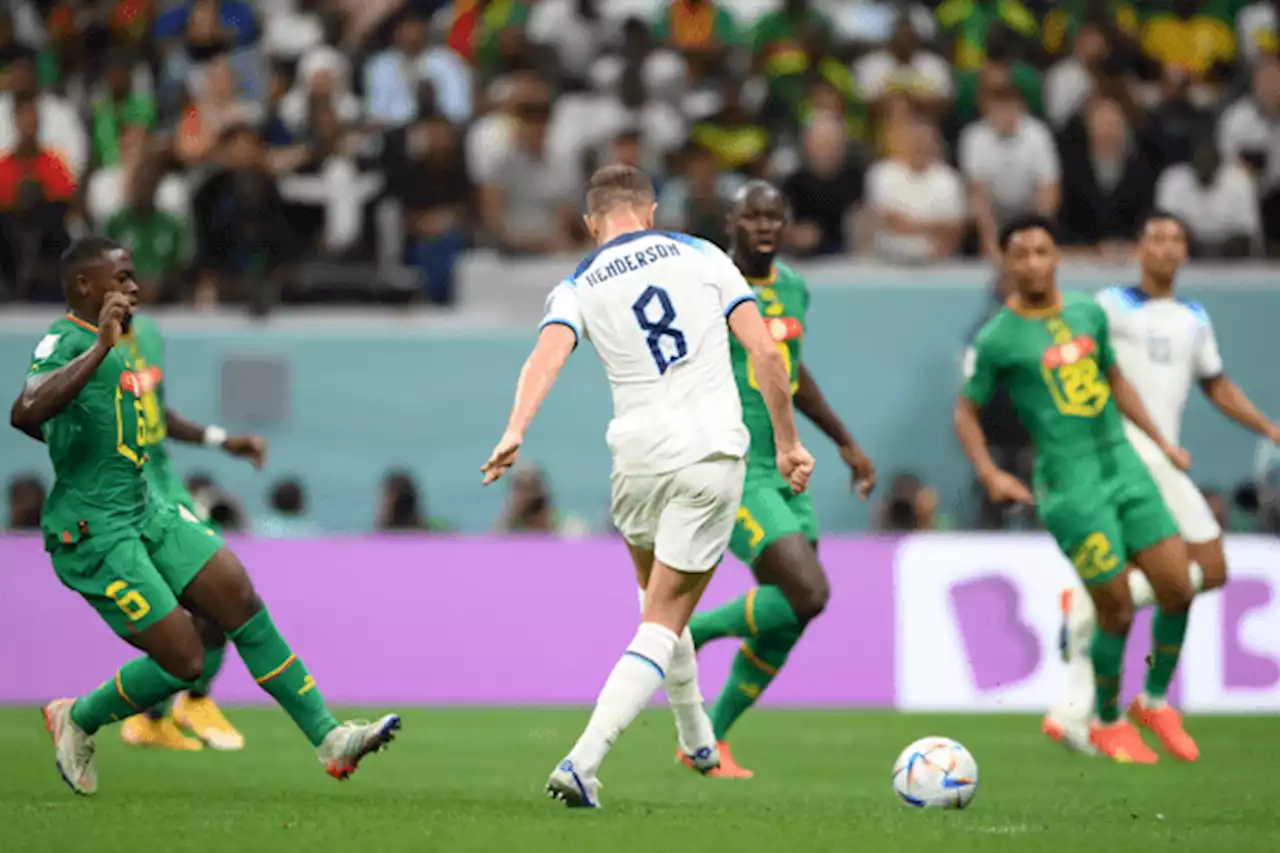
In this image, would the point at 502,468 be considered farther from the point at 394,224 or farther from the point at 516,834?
the point at 394,224

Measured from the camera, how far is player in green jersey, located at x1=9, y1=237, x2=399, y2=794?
8727mm

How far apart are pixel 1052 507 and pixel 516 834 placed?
455 cm

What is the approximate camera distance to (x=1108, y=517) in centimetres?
1071

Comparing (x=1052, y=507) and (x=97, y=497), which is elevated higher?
(x=97, y=497)

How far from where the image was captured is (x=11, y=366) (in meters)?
17.0

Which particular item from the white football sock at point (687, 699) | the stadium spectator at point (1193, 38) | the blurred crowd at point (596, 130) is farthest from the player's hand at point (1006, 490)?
the stadium spectator at point (1193, 38)

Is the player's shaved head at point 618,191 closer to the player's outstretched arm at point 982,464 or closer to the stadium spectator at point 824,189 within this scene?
the player's outstretched arm at point 982,464

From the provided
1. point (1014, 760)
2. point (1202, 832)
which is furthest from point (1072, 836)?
point (1014, 760)

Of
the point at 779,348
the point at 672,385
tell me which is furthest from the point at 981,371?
the point at 672,385

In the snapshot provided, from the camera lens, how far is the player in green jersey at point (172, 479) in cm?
1078

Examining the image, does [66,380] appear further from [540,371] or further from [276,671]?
[540,371]

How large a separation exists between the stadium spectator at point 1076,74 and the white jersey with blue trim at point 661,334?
1109cm

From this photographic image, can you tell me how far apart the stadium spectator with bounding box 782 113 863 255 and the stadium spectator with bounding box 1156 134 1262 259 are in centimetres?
247

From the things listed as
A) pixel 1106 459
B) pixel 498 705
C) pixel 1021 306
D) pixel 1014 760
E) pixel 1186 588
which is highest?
pixel 1021 306
